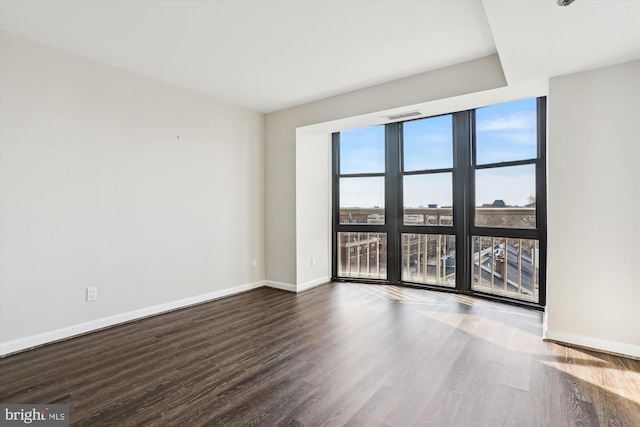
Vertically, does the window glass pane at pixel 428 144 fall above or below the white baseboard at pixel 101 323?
above

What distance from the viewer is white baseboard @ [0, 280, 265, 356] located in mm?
2676

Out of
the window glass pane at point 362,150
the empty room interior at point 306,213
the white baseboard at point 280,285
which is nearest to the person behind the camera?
the empty room interior at point 306,213

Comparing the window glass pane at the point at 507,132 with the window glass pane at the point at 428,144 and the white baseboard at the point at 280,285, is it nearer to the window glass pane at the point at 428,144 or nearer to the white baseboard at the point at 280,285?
the window glass pane at the point at 428,144

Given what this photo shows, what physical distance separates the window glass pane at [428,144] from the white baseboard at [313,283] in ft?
6.89

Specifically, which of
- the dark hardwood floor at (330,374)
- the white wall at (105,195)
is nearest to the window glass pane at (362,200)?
the white wall at (105,195)

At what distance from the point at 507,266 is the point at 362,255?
2005 mm

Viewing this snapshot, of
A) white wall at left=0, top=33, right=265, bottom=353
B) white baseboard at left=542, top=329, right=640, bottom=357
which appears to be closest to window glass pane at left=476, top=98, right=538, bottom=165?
white baseboard at left=542, top=329, right=640, bottom=357

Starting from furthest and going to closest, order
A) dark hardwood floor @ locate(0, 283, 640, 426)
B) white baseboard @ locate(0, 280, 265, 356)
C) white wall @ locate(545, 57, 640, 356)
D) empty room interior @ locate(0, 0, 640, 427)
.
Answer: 1. white baseboard @ locate(0, 280, 265, 356)
2. white wall @ locate(545, 57, 640, 356)
3. empty room interior @ locate(0, 0, 640, 427)
4. dark hardwood floor @ locate(0, 283, 640, 426)

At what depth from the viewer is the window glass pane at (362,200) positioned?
496 centimetres

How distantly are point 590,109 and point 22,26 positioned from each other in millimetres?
4627

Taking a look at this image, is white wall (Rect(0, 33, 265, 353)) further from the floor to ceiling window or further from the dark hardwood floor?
the floor to ceiling window

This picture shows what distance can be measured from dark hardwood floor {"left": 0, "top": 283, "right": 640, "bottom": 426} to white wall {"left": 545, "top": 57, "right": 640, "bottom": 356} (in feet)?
0.96

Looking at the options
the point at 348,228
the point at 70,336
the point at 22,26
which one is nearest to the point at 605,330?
the point at 348,228

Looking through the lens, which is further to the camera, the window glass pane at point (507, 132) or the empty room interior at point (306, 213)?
the window glass pane at point (507, 132)
